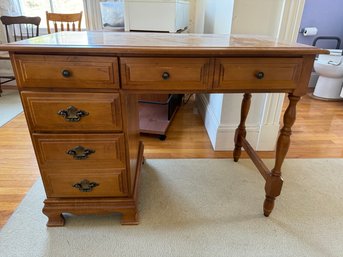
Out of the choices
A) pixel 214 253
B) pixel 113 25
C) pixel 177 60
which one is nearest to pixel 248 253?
pixel 214 253

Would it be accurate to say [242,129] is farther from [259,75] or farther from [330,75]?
[330,75]

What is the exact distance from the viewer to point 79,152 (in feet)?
3.20

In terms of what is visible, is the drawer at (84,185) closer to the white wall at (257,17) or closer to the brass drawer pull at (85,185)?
the brass drawer pull at (85,185)

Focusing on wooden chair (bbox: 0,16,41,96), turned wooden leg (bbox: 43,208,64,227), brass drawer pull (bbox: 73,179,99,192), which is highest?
wooden chair (bbox: 0,16,41,96)

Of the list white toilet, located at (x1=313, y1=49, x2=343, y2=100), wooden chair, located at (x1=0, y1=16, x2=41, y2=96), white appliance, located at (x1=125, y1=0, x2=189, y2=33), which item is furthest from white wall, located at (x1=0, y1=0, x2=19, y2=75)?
white toilet, located at (x1=313, y1=49, x2=343, y2=100)

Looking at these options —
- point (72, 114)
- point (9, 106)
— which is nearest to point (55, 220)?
point (72, 114)

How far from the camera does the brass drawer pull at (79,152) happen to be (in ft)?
3.17

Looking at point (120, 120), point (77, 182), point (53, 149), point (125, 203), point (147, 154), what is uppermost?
point (120, 120)

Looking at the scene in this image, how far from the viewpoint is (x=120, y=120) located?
934mm

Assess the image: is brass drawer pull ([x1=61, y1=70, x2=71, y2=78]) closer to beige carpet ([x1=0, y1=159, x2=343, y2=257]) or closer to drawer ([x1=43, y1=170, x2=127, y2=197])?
drawer ([x1=43, y1=170, x2=127, y2=197])

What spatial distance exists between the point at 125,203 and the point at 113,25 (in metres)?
1.98

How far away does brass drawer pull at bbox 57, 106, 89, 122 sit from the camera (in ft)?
2.95

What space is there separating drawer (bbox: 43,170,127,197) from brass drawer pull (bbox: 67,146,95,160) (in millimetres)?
96

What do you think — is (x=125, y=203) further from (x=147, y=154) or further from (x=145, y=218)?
(x=147, y=154)
